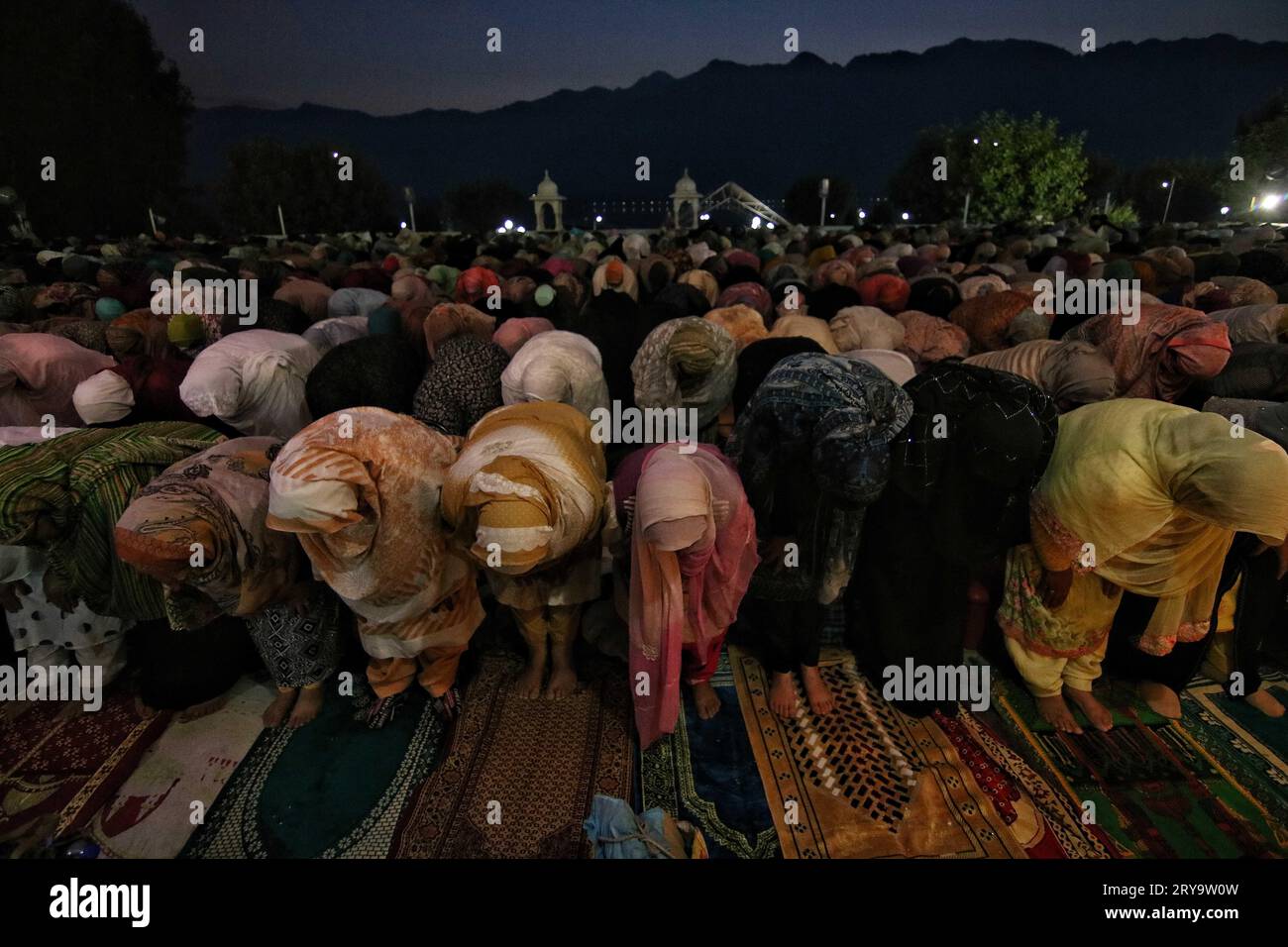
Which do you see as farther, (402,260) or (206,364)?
(402,260)

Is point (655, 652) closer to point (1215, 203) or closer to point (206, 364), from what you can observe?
point (206, 364)

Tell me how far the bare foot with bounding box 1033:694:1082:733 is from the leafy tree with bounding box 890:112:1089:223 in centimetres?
2945

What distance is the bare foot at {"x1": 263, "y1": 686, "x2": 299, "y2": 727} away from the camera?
277 cm

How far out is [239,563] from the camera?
7.27 ft

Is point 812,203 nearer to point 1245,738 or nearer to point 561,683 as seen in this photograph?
point 1245,738

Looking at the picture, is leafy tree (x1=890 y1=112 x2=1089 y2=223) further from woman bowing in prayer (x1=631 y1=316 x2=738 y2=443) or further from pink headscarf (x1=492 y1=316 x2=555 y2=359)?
woman bowing in prayer (x1=631 y1=316 x2=738 y2=443)

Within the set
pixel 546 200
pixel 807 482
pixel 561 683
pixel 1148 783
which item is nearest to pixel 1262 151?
pixel 546 200

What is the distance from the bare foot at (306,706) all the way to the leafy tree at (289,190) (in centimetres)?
3059

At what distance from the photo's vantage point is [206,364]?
3.28 m

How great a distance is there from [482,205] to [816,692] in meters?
39.2

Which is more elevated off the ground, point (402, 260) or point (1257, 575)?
point (402, 260)

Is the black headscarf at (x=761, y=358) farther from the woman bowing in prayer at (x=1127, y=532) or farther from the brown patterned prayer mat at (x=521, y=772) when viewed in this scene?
the brown patterned prayer mat at (x=521, y=772)
